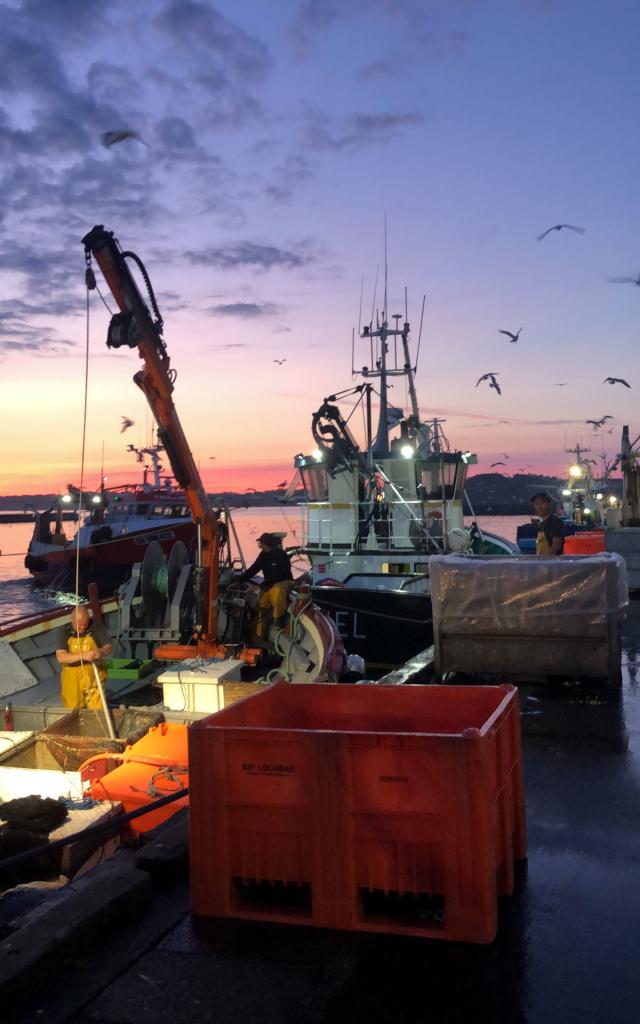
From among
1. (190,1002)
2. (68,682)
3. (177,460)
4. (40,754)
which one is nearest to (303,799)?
(190,1002)

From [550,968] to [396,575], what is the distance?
14.4m

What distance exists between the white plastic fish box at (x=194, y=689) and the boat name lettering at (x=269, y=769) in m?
5.97

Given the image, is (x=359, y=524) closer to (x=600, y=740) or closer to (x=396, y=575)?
(x=396, y=575)

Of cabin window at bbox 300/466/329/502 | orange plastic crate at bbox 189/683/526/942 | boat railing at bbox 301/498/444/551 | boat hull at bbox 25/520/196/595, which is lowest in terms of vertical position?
boat hull at bbox 25/520/196/595

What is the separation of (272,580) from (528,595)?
4.11 meters

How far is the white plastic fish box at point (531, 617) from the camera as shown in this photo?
A: 7574 mm

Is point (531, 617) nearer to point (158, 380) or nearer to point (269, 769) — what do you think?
point (269, 769)

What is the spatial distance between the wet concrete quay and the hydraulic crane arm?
22.9 ft

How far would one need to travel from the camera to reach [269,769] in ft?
11.3

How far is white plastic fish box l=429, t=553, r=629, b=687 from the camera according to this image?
24.8 feet

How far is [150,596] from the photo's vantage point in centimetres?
1173

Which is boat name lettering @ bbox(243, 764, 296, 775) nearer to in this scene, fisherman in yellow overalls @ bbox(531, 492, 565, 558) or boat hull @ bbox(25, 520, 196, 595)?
fisherman in yellow overalls @ bbox(531, 492, 565, 558)

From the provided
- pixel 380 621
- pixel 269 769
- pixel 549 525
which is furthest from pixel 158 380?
pixel 269 769

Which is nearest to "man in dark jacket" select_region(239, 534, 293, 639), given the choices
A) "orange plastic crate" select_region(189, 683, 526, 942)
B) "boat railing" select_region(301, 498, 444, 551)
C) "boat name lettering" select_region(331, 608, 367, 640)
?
"boat name lettering" select_region(331, 608, 367, 640)
